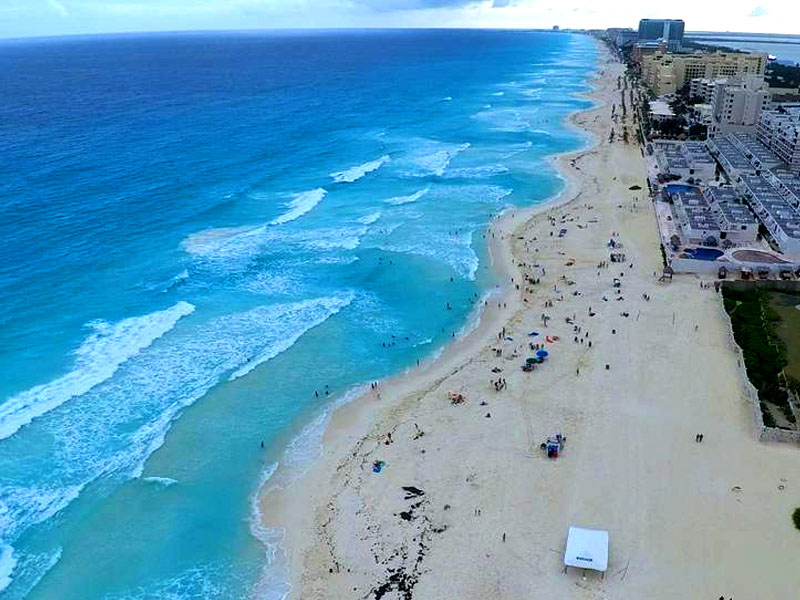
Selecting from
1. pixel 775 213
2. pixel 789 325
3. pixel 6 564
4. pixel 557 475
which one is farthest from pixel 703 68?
pixel 6 564

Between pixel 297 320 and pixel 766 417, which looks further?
pixel 297 320

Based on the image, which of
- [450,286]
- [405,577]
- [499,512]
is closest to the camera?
[405,577]

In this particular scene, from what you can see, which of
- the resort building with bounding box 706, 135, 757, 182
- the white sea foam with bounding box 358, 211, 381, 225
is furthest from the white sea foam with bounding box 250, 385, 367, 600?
the resort building with bounding box 706, 135, 757, 182

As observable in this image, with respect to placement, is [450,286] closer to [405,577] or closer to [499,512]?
[499,512]

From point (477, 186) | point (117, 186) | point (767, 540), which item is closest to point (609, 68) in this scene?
point (477, 186)

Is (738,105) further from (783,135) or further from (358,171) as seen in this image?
(358,171)

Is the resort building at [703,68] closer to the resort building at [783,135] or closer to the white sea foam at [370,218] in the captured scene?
the resort building at [783,135]
